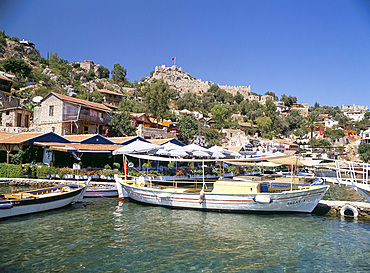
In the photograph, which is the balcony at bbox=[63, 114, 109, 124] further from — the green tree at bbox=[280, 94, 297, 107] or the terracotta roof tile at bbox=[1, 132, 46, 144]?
the green tree at bbox=[280, 94, 297, 107]

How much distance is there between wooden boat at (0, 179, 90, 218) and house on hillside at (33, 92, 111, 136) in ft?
82.4

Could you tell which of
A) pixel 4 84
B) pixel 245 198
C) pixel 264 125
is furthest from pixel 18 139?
pixel 264 125

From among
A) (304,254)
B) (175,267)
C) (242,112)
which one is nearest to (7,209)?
(175,267)

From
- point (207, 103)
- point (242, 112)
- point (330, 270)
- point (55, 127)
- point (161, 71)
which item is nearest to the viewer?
point (330, 270)

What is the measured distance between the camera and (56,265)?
26.8ft

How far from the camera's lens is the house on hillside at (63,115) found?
40688mm

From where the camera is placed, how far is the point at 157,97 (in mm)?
54125

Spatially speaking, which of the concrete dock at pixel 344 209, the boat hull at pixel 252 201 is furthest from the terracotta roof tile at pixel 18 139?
the concrete dock at pixel 344 209

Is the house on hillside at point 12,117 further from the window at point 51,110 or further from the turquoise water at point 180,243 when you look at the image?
the turquoise water at point 180,243

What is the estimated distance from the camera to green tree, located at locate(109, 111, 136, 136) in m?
46.2

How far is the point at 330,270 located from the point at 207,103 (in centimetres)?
10525

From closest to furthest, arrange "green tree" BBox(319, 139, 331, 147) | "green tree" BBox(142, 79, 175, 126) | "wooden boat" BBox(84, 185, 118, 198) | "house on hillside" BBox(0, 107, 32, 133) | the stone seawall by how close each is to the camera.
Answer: "wooden boat" BBox(84, 185, 118, 198) < the stone seawall < "house on hillside" BBox(0, 107, 32, 133) < "green tree" BBox(142, 79, 175, 126) < "green tree" BBox(319, 139, 331, 147)

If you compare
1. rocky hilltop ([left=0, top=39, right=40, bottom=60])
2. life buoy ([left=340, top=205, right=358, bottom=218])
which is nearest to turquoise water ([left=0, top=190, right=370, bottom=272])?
life buoy ([left=340, top=205, right=358, bottom=218])

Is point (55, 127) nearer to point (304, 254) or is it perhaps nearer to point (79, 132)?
point (79, 132)
